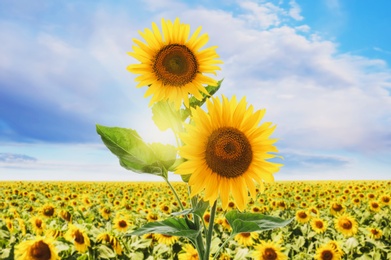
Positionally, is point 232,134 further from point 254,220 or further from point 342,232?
point 342,232

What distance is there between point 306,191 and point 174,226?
55.0ft

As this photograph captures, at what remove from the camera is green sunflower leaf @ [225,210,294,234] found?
2.19 metres

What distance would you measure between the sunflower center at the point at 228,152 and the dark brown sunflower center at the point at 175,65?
0.42 metres

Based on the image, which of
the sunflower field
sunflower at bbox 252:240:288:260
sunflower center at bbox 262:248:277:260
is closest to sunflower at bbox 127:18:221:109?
the sunflower field

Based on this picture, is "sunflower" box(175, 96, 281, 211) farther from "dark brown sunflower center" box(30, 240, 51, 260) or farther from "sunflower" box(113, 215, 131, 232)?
"sunflower" box(113, 215, 131, 232)

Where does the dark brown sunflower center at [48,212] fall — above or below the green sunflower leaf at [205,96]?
below

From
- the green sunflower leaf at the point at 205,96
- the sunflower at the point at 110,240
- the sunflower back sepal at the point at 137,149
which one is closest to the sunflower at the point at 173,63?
the green sunflower leaf at the point at 205,96

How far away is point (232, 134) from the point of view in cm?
204

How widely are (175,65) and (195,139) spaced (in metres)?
0.53

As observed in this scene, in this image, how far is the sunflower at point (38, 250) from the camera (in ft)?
14.0

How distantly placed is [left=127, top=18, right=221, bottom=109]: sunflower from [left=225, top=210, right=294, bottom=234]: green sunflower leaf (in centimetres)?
74

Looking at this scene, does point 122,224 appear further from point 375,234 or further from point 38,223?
Answer: point 375,234

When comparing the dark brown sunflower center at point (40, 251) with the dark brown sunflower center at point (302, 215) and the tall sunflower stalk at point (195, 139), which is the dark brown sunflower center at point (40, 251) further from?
the dark brown sunflower center at point (302, 215)

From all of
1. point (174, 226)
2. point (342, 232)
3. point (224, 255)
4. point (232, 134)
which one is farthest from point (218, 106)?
point (342, 232)
